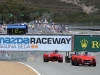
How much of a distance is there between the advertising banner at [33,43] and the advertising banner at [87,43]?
31.4 inches

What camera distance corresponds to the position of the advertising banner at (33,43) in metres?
34.0

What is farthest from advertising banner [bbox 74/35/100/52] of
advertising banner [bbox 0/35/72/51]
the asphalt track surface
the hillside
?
the hillside

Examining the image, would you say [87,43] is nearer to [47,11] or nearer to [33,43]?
[33,43]

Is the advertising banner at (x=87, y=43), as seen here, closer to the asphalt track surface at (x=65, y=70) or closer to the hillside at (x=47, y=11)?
the asphalt track surface at (x=65, y=70)

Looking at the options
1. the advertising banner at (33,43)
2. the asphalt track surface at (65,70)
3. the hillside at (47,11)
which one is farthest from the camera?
the hillside at (47,11)

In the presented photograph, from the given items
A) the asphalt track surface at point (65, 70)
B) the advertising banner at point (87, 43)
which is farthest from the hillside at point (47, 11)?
the asphalt track surface at point (65, 70)

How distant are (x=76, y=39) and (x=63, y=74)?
1617cm

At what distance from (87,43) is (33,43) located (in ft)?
16.9

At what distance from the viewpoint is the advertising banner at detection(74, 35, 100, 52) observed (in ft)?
110

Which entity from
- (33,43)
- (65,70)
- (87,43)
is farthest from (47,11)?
(65,70)

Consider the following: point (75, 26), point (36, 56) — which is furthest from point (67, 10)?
point (36, 56)

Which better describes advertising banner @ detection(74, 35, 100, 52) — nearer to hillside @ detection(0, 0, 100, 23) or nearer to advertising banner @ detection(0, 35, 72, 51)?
advertising banner @ detection(0, 35, 72, 51)

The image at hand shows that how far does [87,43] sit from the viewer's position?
33781 millimetres

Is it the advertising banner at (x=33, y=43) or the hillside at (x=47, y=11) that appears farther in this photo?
the hillside at (x=47, y=11)
